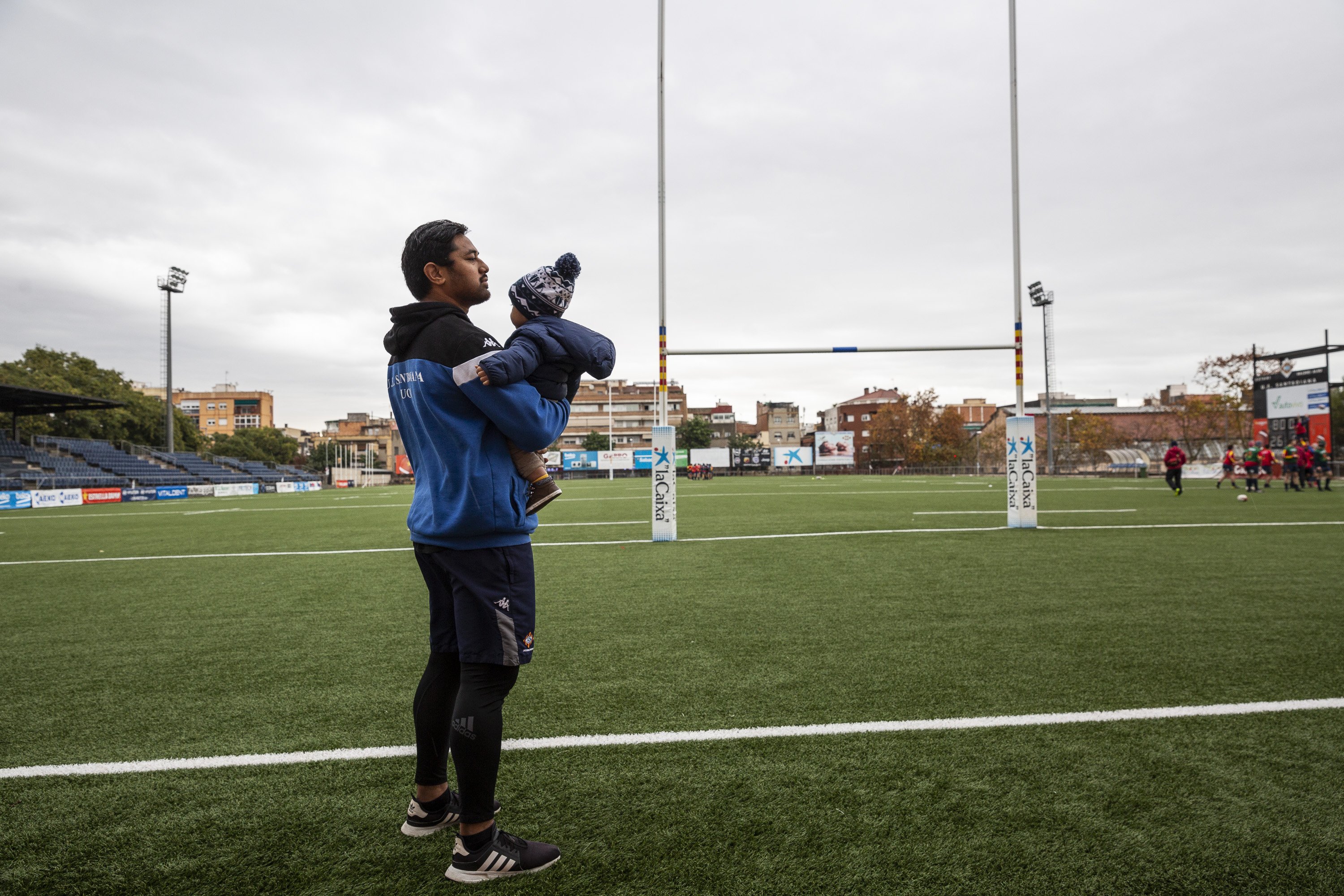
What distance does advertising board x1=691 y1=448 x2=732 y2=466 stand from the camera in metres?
81.4

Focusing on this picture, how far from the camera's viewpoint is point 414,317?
213cm

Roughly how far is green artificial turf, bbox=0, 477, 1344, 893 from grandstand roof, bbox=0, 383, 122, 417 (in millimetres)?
31955

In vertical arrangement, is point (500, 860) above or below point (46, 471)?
below

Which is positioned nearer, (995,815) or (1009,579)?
(995,815)

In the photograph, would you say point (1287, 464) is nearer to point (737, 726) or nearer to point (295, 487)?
point (737, 726)

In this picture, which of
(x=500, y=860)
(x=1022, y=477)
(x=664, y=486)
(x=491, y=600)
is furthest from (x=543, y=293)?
(x=1022, y=477)

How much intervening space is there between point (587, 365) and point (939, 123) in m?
11.4

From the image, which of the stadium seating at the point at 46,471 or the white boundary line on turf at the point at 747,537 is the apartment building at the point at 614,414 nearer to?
the stadium seating at the point at 46,471

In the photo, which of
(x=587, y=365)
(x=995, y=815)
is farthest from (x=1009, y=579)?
(x=587, y=365)

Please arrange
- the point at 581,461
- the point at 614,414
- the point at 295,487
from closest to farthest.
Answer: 1. the point at 295,487
2. the point at 581,461
3. the point at 614,414

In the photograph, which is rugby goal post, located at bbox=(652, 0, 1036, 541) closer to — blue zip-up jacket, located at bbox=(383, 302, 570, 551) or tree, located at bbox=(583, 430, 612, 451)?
blue zip-up jacket, located at bbox=(383, 302, 570, 551)

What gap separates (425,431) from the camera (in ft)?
6.84

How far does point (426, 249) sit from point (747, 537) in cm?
861

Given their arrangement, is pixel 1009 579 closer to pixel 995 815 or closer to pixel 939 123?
pixel 995 815
